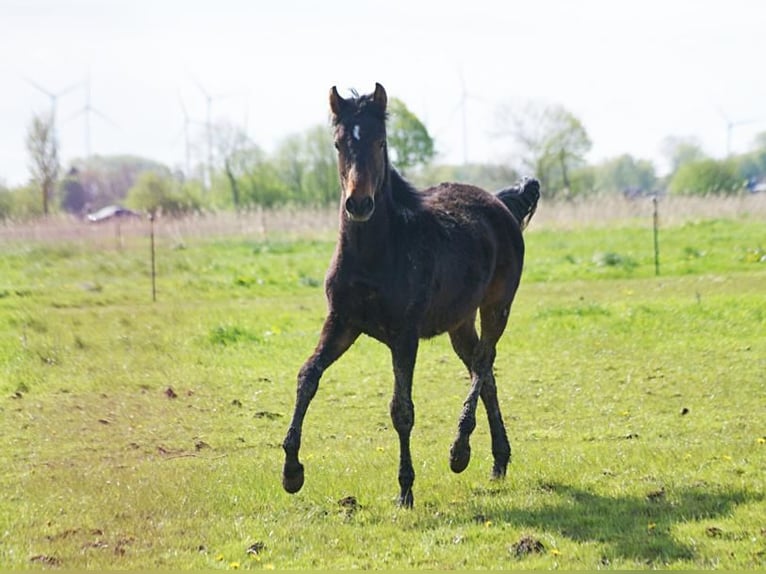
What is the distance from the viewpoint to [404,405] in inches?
313

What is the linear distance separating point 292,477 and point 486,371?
7.61 feet

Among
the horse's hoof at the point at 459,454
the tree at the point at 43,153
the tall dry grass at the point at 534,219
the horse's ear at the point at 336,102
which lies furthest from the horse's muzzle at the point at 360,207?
the tree at the point at 43,153

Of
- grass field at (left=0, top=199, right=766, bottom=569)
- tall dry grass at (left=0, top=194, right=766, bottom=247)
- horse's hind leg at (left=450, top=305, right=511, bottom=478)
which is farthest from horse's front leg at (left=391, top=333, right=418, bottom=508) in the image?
tall dry grass at (left=0, top=194, right=766, bottom=247)

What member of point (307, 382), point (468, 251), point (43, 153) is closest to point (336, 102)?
point (468, 251)

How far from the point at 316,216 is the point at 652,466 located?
1102 inches

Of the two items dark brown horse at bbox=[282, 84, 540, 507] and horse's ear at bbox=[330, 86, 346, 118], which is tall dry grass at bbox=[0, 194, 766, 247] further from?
horse's ear at bbox=[330, 86, 346, 118]

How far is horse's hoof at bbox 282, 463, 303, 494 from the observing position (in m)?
7.45

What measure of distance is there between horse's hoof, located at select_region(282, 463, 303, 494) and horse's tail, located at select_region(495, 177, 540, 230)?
4149 millimetres

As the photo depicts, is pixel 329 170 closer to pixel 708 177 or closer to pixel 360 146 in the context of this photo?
pixel 708 177

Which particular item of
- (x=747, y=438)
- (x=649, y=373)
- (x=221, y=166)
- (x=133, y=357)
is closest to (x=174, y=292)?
(x=133, y=357)

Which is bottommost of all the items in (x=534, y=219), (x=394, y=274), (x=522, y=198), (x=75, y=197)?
(x=534, y=219)

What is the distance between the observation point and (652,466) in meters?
8.88

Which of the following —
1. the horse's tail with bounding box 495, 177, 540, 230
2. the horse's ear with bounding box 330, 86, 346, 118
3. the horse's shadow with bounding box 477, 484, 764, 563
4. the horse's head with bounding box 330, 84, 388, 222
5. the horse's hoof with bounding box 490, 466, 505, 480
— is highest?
the horse's ear with bounding box 330, 86, 346, 118

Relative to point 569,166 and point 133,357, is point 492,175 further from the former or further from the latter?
point 133,357
